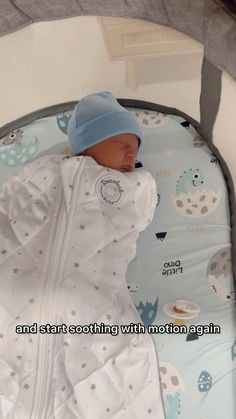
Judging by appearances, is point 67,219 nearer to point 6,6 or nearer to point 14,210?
point 14,210

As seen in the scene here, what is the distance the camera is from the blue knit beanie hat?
38.3 inches

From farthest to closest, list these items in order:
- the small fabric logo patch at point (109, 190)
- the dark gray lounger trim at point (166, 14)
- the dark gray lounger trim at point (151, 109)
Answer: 1. the dark gray lounger trim at point (151, 109)
2. the small fabric logo patch at point (109, 190)
3. the dark gray lounger trim at point (166, 14)

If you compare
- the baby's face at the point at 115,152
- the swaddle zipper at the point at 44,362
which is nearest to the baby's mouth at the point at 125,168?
the baby's face at the point at 115,152

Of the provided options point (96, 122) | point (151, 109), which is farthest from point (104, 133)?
point (151, 109)

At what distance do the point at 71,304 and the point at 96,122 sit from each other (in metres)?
0.34

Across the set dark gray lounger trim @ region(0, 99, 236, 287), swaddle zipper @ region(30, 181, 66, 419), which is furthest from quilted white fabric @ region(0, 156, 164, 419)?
dark gray lounger trim @ region(0, 99, 236, 287)

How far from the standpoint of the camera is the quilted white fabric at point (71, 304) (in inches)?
32.4

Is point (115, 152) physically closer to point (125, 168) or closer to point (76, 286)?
point (125, 168)

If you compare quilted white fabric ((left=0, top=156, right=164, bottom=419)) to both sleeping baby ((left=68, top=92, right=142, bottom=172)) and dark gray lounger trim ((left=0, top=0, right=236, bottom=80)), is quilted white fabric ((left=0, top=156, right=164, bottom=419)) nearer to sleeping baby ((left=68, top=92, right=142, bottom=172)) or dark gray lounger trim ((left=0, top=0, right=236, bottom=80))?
sleeping baby ((left=68, top=92, right=142, bottom=172))

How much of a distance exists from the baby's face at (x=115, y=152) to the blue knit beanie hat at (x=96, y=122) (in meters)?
0.01

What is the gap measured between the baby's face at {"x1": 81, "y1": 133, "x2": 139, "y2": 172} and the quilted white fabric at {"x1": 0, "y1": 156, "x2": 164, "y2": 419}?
4 centimetres

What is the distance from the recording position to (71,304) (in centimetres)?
83

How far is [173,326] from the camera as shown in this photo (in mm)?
985

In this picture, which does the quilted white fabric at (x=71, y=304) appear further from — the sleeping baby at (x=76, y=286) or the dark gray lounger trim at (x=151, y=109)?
the dark gray lounger trim at (x=151, y=109)
